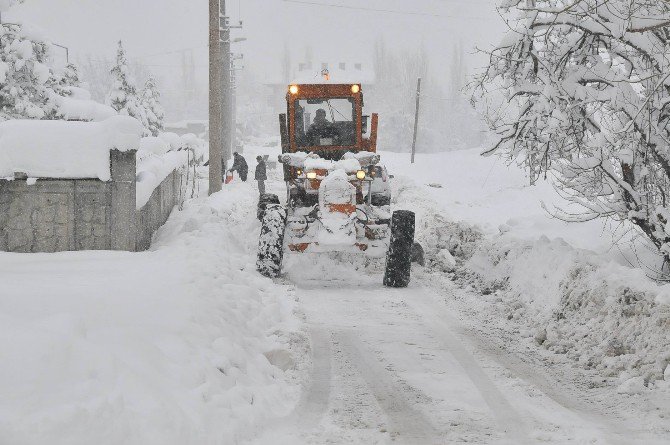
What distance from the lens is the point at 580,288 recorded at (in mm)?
7512

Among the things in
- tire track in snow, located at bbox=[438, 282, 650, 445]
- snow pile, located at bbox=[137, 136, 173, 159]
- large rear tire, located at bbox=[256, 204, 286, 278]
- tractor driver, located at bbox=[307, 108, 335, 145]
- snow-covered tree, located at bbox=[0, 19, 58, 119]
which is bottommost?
tire track in snow, located at bbox=[438, 282, 650, 445]

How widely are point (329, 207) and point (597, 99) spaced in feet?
12.8

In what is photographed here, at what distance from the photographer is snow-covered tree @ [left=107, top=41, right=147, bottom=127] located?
146 ft

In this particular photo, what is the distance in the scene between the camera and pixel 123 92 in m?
45.1

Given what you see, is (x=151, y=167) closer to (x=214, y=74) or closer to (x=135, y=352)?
(x=135, y=352)

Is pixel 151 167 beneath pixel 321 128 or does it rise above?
beneath

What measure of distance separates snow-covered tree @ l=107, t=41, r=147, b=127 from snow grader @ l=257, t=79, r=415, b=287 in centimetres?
3582

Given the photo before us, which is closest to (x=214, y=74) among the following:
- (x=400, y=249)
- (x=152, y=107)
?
(x=400, y=249)

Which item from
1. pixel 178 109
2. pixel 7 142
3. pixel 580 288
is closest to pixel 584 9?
pixel 580 288

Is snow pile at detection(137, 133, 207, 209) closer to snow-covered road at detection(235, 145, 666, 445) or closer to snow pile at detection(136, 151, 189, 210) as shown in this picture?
snow pile at detection(136, 151, 189, 210)

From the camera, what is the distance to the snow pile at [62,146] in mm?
8141

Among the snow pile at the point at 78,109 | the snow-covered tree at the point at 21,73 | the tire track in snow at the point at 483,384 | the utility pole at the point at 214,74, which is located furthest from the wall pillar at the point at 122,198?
the snow pile at the point at 78,109

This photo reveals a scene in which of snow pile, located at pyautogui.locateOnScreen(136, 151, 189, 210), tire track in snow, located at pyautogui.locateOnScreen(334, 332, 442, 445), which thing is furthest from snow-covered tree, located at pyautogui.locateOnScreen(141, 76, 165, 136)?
tire track in snow, located at pyautogui.locateOnScreen(334, 332, 442, 445)

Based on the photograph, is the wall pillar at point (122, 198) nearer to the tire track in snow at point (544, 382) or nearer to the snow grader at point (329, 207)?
the snow grader at point (329, 207)
